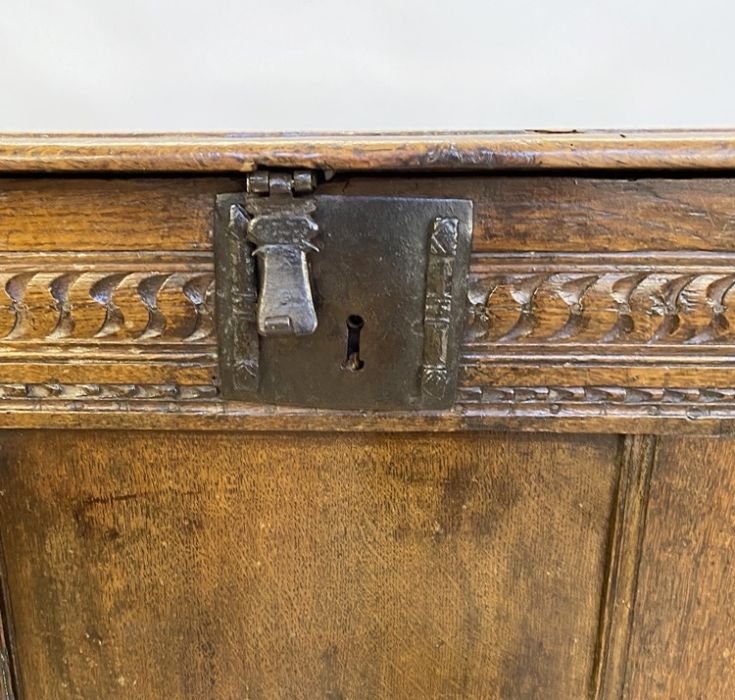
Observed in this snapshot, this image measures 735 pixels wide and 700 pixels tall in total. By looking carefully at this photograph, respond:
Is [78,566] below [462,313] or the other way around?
below

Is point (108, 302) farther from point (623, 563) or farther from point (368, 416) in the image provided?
point (623, 563)

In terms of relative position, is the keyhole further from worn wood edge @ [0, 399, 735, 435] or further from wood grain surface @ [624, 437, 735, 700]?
wood grain surface @ [624, 437, 735, 700]

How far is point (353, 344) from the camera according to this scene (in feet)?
1.78

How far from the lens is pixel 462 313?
0.53 m

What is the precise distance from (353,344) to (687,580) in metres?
0.36

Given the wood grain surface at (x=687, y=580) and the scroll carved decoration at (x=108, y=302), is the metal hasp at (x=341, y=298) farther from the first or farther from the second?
the wood grain surface at (x=687, y=580)

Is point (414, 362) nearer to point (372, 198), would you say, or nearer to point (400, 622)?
point (372, 198)

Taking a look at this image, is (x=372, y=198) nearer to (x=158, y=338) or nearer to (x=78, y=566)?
(x=158, y=338)

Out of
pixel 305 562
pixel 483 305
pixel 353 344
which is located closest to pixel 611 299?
pixel 483 305

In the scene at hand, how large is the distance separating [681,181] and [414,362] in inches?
9.1

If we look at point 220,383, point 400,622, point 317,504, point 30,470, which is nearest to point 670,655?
point 400,622

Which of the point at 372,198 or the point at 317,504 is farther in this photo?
the point at 317,504

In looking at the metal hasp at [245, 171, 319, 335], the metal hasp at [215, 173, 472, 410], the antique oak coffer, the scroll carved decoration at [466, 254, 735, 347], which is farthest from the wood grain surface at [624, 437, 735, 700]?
the metal hasp at [245, 171, 319, 335]

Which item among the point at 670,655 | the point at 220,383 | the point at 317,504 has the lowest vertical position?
the point at 670,655
